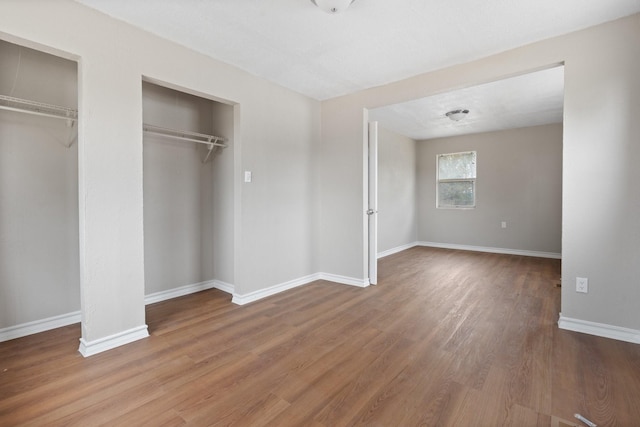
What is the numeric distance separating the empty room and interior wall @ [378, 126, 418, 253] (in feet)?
6.26

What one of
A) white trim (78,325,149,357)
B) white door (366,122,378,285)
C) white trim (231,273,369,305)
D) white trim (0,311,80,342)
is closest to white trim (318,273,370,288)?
white trim (231,273,369,305)

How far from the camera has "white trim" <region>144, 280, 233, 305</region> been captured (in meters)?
3.26

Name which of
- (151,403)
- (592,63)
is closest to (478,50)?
(592,63)

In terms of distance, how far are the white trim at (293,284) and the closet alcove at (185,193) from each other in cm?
44

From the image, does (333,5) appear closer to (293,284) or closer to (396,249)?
(293,284)

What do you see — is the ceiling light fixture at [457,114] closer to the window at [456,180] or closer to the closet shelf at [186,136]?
the window at [456,180]

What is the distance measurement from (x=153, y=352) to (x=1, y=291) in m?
1.32

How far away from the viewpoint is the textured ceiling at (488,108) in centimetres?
367

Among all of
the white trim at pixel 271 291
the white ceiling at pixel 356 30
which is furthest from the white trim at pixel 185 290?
the white ceiling at pixel 356 30

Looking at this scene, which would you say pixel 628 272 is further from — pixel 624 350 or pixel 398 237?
pixel 398 237

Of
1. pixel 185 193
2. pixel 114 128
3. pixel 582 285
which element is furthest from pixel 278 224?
pixel 582 285

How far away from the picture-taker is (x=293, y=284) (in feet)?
12.5

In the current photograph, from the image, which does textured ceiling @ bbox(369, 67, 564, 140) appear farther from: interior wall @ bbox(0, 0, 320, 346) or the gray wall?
interior wall @ bbox(0, 0, 320, 346)

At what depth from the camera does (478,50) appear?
2754 mm
